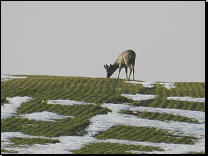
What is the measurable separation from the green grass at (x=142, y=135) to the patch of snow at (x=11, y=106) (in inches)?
443

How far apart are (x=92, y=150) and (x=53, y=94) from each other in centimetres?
1839

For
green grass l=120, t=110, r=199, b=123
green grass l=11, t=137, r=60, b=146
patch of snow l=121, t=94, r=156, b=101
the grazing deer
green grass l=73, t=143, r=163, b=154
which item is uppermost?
the grazing deer

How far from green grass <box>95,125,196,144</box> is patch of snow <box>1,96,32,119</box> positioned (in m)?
11.2

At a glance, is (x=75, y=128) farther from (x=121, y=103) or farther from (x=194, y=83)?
(x=194, y=83)

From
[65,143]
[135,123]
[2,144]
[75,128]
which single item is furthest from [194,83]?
[2,144]

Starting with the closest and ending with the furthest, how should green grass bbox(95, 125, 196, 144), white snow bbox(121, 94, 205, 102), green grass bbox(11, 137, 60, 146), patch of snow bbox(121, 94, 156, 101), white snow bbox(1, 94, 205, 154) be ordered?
white snow bbox(1, 94, 205, 154)
green grass bbox(11, 137, 60, 146)
green grass bbox(95, 125, 196, 144)
patch of snow bbox(121, 94, 156, 101)
white snow bbox(121, 94, 205, 102)

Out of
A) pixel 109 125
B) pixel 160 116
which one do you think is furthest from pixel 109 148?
pixel 160 116

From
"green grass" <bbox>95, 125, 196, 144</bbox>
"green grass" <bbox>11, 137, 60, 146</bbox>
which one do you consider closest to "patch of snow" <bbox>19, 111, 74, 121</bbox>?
"green grass" <bbox>11, 137, 60, 146</bbox>

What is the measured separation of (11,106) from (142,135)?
53.9 ft

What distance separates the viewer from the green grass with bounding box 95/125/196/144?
26578 millimetres

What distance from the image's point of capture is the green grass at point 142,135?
87.2ft

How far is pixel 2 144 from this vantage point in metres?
23.1

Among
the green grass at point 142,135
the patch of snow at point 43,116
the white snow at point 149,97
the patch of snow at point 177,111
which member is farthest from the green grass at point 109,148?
the white snow at point 149,97

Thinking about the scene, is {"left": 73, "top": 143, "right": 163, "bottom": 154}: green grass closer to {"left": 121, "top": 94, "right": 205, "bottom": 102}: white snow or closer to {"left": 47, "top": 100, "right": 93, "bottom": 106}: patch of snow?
{"left": 47, "top": 100, "right": 93, "bottom": 106}: patch of snow
